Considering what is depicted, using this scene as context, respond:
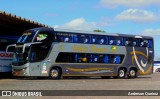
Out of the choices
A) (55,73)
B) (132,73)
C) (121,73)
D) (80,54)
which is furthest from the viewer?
(132,73)

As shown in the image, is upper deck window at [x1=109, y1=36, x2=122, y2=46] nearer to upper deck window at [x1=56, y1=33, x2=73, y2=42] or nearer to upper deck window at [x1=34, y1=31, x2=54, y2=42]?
upper deck window at [x1=56, y1=33, x2=73, y2=42]

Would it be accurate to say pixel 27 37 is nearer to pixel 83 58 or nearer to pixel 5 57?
pixel 5 57

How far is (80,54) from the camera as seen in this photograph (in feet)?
101

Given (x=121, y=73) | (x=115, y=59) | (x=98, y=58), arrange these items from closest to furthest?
(x=98, y=58)
(x=115, y=59)
(x=121, y=73)

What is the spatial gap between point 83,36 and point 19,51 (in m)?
4.89

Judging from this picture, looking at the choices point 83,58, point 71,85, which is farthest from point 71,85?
point 83,58

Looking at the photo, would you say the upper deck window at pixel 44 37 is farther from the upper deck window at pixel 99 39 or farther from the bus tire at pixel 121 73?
the bus tire at pixel 121 73

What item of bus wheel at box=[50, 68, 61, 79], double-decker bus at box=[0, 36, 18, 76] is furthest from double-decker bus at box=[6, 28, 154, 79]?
double-decker bus at box=[0, 36, 18, 76]

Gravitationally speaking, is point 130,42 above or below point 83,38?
below

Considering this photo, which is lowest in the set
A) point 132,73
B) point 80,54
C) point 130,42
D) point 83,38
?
point 132,73

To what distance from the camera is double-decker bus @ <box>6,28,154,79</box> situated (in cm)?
2833

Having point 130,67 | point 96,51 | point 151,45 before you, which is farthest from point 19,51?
point 151,45

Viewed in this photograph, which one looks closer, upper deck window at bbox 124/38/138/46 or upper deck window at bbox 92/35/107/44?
upper deck window at bbox 92/35/107/44

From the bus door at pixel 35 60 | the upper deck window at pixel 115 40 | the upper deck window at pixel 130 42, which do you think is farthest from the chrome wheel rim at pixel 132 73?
the bus door at pixel 35 60
